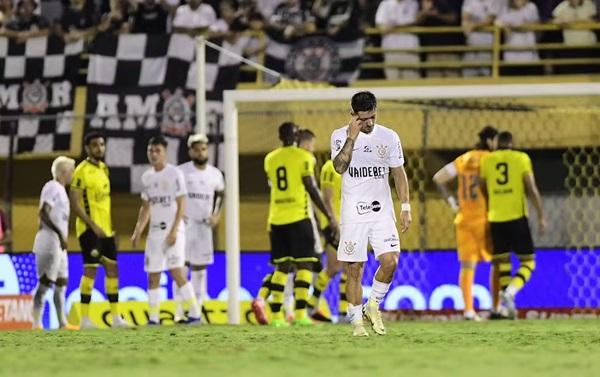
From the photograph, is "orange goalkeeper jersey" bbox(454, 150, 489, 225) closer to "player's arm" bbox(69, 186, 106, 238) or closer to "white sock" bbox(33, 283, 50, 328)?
"player's arm" bbox(69, 186, 106, 238)

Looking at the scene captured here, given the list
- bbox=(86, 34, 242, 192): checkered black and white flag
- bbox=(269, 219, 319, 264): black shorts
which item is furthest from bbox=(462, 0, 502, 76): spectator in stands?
bbox=(269, 219, 319, 264): black shorts

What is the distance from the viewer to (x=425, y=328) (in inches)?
502

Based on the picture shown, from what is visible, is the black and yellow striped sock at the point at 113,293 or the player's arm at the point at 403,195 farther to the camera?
the black and yellow striped sock at the point at 113,293

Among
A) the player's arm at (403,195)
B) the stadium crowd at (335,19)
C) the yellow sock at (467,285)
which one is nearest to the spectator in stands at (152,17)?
the stadium crowd at (335,19)

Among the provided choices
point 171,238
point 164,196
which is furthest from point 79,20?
point 171,238

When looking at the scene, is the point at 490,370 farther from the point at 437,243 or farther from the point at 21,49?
the point at 21,49

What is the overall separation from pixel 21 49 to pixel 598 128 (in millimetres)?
7990

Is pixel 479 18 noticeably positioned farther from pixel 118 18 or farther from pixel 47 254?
pixel 47 254

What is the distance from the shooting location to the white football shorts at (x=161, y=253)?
14562mm

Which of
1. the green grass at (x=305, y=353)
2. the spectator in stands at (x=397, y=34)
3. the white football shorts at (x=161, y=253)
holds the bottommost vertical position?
the green grass at (x=305, y=353)

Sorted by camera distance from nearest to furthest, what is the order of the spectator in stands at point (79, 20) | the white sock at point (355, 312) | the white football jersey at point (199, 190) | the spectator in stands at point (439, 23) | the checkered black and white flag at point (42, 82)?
the white sock at point (355, 312)
the white football jersey at point (199, 190)
the checkered black and white flag at point (42, 82)
the spectator in stands at point (79, 20)
the spectator in stands at point (439, 23)

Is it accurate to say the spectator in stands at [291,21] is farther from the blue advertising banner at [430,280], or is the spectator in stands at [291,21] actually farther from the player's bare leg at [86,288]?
the player's bare leg at [86,288]

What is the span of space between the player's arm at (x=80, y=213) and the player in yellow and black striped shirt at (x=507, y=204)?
4.13 m

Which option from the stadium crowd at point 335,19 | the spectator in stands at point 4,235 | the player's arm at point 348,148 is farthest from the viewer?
the stadium crowd at point 335,19
